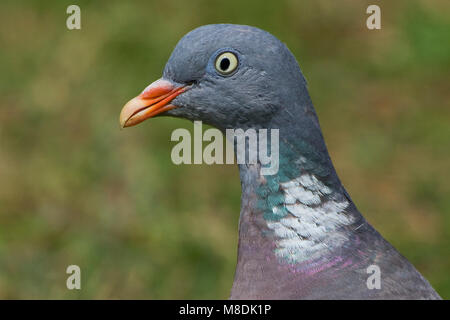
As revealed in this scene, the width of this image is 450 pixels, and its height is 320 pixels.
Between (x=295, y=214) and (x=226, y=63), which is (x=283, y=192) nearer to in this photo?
(x=295, y=214)

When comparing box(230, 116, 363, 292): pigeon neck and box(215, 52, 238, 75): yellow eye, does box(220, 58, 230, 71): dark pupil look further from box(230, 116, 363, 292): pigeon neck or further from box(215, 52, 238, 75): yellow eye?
box(230, 116, 363, 292): pigeon neck

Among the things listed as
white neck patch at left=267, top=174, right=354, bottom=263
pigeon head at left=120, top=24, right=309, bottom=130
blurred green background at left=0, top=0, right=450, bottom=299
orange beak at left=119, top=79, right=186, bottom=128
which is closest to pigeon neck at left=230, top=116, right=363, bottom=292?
white neck patch at left=267, top=174, right=354, bottom=263

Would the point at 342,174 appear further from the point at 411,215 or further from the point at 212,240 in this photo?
the point at 212,240

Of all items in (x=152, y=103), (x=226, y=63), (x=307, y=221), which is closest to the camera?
(x=307, y=221)

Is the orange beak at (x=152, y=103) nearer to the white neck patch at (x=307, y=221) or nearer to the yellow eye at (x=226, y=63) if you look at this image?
the yellow eye at (x=226, y=63)

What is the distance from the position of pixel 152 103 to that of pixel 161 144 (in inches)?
118

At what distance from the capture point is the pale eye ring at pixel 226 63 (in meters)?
3.15

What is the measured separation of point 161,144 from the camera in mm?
6289

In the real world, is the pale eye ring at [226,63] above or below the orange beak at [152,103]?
above

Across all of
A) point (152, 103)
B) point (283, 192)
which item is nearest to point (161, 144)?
point (152, 103)

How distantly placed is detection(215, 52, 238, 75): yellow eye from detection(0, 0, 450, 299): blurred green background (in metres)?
2.23

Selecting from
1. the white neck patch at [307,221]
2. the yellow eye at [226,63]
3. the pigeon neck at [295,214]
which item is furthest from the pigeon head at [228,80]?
the white neck patch at [307,221]

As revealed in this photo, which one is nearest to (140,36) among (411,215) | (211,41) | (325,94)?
(325,94)

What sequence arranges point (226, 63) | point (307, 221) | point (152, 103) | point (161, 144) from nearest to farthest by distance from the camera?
point (307, 221) < point (226, 63) < point (152, 103) < point (161, 144)
